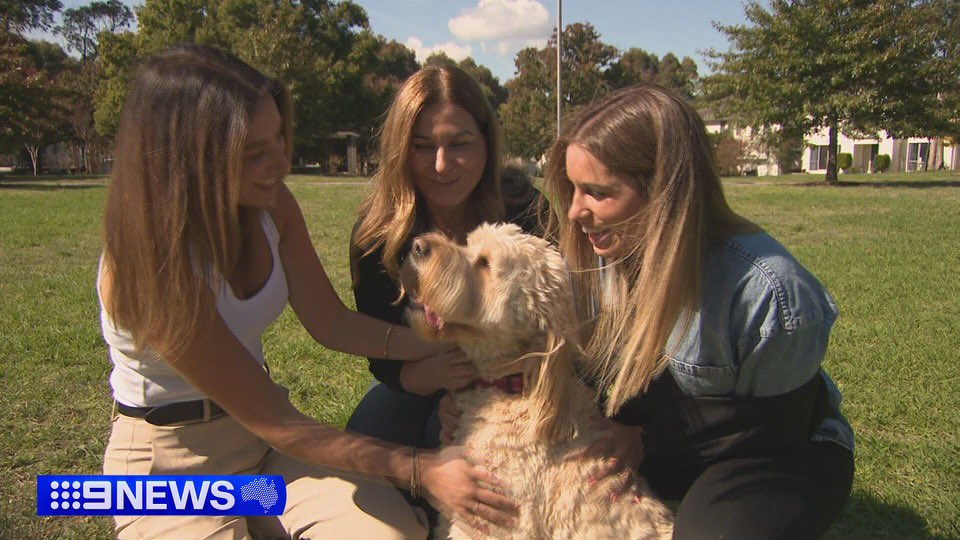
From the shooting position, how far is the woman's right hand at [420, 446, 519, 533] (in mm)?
2457

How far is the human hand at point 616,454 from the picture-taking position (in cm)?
246

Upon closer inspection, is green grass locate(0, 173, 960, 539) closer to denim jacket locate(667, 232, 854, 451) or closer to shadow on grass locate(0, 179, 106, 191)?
denim jacket locate(667, 232, 854, 451)

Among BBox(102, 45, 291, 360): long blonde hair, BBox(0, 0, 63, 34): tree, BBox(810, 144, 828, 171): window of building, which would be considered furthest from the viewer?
BBox(810, 144, 828, 171): window of building

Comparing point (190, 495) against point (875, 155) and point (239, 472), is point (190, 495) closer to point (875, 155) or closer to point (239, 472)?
point (239, 472)

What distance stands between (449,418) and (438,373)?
0.66ft

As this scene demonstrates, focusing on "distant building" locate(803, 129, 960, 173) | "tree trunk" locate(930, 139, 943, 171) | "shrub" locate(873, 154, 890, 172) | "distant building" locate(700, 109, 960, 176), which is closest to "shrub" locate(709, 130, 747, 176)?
"distant building" locate(700, 109, 960, 176)

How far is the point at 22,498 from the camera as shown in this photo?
10.4 feet

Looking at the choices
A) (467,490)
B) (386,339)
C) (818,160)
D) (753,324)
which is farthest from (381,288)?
(818,160)

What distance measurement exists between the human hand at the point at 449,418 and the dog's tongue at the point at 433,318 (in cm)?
35

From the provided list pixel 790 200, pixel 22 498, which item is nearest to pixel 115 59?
pixel 790 200

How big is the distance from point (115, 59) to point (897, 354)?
158ft

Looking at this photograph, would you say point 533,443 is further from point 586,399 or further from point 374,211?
point 374,211

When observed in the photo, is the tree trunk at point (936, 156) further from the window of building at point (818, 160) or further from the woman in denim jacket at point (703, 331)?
the woman in denim jacket at point (703, 331)

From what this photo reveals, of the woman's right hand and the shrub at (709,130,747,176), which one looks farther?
the shrub at (709,130,747,176)
